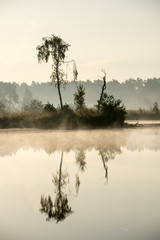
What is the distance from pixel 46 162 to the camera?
13.0m

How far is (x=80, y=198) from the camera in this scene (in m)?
7.57

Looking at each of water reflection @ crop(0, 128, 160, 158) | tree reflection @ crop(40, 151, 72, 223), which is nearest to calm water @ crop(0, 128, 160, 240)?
tree reflection @ crop(40, 151, 72, 223)

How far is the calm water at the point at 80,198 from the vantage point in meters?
5.66

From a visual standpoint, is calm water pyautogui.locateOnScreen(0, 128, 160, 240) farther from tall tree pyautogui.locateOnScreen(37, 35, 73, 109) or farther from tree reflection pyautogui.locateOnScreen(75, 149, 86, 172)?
tall tree pyautogui.locateOnScreen(37, 35, 73, 109)

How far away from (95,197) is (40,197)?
3.89 feet

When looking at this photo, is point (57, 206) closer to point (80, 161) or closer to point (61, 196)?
point (61, 196)

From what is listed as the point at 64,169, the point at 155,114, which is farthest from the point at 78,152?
the point at 155,114

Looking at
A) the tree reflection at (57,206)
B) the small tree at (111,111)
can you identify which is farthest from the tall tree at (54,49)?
the tree reflection at (57,206)

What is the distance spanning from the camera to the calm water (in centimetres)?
566

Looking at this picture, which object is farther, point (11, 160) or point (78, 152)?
point (78, 152)

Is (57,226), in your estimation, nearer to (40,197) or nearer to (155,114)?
(40,197)

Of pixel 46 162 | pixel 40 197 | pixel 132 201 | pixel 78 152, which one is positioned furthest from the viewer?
pixel 78 152

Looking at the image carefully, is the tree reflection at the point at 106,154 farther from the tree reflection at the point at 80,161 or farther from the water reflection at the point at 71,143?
the water reflection at the point at 71,143

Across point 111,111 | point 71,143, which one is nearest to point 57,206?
point 71,143
